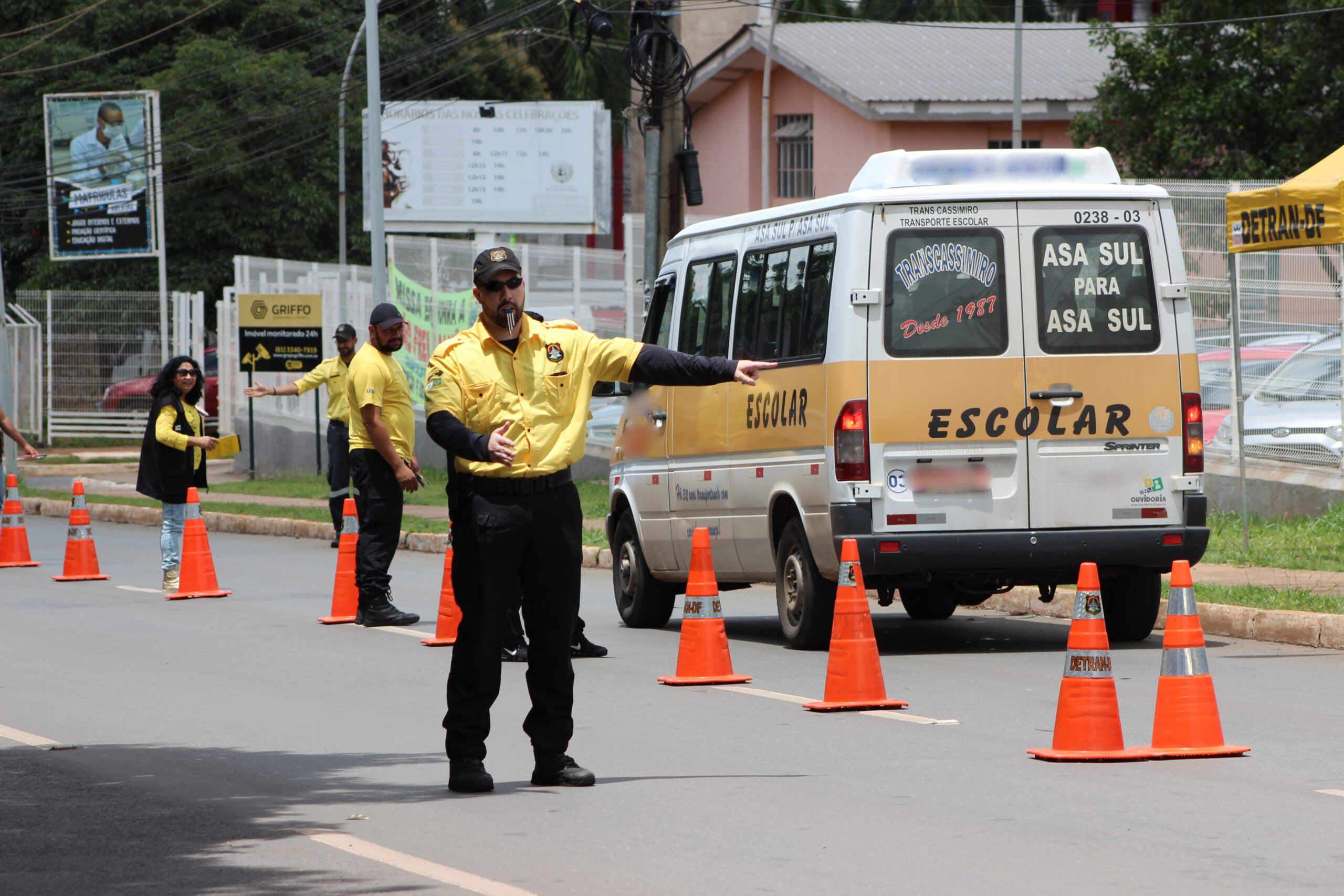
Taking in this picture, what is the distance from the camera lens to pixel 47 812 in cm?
664

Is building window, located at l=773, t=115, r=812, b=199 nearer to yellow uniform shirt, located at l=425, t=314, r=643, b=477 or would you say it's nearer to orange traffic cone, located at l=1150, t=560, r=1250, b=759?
orange traffic cone, located at l=1150, t=560, r=1250, b=759

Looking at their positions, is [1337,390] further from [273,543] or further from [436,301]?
[436,301]

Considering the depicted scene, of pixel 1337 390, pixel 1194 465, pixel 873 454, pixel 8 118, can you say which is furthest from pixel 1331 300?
pixel 8 118

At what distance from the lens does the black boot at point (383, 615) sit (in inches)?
492

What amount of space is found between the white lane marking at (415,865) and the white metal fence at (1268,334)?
39.7 feet

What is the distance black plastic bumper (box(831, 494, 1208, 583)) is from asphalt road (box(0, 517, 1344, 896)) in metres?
0.53

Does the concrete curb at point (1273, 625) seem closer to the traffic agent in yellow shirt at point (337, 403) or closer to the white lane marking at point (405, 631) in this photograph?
the white lane marking at point (405, 631)

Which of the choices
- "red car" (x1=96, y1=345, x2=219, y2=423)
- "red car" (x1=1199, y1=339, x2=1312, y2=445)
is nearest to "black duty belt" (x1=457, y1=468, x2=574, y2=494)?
"red car" (x1=1199, y1=339, x2=1312, y2=445)

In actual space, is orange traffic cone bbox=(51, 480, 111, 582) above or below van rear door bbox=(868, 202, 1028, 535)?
Answer: below

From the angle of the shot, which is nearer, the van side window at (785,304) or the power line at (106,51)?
the van side window at (785,304)

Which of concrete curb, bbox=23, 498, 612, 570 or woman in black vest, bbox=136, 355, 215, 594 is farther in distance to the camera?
concrete curb, bbox=23, 498, 612, 570

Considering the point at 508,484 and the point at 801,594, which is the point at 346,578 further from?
the point at 508,484

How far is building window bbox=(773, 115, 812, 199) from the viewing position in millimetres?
45438

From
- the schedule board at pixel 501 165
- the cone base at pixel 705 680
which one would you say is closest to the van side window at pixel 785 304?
the cone base at pixel 705 680
